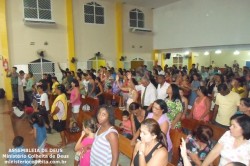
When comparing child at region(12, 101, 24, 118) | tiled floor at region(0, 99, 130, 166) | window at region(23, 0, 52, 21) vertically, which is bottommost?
tiled floor at region(0, 99, 130, 166)

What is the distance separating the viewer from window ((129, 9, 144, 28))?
46.6 feet

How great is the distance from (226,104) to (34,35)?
32.1ft

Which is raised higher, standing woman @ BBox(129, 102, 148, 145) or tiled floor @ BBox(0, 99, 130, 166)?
standing woman @ BBox(129, 102, 148, 145)

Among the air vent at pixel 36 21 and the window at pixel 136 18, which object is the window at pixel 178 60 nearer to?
the window at pixel 136 18

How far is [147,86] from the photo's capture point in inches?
205

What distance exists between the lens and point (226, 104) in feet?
13.4

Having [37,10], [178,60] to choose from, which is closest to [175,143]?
[37,10]

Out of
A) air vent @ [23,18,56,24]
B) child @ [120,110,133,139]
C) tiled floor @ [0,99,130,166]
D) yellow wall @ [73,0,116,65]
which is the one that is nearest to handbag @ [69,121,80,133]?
tiled floor @ [0,99,130,166]

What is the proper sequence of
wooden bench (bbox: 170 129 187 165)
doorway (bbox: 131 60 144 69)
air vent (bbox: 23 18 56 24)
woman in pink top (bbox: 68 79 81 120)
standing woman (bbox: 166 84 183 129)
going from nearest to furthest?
wooden bench (bbox: 170 129 187 165) → standing woman (bbox: 166 84 183 129) → woman in pink top (bbox: 68 79 81 120) → air vent (bbox: 23 18 56 24) → doorway (bbox: 131 60 144 69)

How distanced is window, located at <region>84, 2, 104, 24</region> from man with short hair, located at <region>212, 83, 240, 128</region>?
9.98 metres

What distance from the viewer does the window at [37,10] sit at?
10805 mm

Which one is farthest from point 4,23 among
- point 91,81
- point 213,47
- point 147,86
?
point 213,47

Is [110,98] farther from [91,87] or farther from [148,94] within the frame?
[148,94]

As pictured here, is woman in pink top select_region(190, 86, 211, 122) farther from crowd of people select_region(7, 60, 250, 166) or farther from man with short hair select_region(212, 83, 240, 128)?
man with short hair select_region(212, 83, 240, 128)
